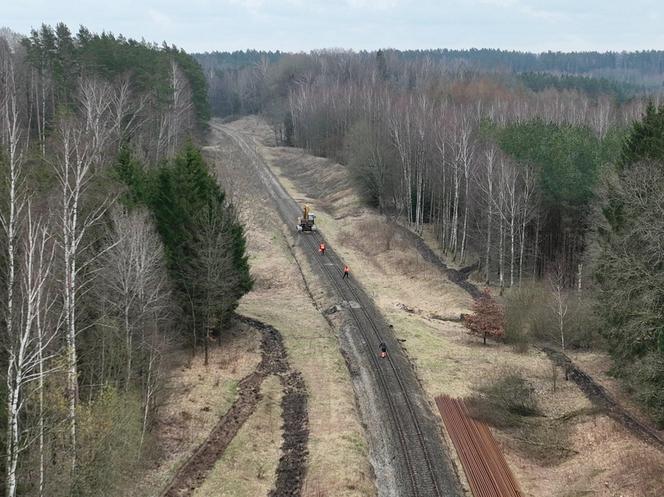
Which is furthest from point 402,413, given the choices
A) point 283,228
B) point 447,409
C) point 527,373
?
point 283,228

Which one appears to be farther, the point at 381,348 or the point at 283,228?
the point at 283,228

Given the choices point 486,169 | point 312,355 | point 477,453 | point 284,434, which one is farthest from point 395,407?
point 486,169

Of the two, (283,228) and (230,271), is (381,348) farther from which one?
(283,228)

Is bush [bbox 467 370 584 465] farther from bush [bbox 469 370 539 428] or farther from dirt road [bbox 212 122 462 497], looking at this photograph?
dirt road [bbox 212 122 462 497]

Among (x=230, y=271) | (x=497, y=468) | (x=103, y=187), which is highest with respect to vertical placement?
(x=103, y=187)

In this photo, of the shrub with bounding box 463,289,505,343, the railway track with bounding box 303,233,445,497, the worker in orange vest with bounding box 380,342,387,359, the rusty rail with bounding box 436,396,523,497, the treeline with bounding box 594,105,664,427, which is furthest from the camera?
the shrub with bounding box 463,289,505,343

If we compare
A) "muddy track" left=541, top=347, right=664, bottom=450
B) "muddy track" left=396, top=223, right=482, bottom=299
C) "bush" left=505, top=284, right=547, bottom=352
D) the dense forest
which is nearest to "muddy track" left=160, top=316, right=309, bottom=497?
the dense forest

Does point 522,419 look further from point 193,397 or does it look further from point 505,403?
point 193,397
